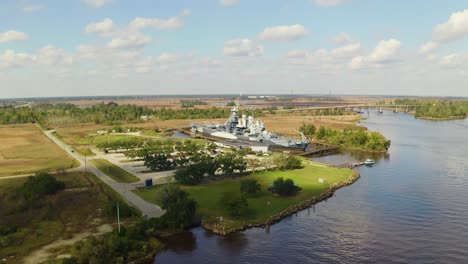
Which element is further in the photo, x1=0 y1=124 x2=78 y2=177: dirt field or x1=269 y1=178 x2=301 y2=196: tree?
x1=0 y1=124 x2=78 y2=177: dirt field

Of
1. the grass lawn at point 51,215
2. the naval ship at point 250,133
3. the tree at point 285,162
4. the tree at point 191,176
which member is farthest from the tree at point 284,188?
the naval ship at point 250,133

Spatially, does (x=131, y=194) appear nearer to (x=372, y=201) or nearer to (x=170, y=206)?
(x=170, y=206)

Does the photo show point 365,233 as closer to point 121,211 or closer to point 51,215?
point 121,211

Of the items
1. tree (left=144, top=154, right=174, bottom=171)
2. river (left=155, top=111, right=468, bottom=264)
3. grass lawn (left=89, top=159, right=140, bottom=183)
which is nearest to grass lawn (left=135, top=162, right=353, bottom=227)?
river (left=155, top=111, right=468, bottom=264)

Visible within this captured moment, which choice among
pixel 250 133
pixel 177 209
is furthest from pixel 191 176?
pixel 250 133

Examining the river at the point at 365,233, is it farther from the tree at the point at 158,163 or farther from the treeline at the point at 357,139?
the treeline at the point at 357,139

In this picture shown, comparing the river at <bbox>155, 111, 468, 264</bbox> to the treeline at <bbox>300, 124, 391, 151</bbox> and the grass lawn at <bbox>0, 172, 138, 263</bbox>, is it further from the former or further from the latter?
the treeline at <bbox>300, 124, 391, 151</bbox>

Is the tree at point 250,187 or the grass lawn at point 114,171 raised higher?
the tree at point 250,187
